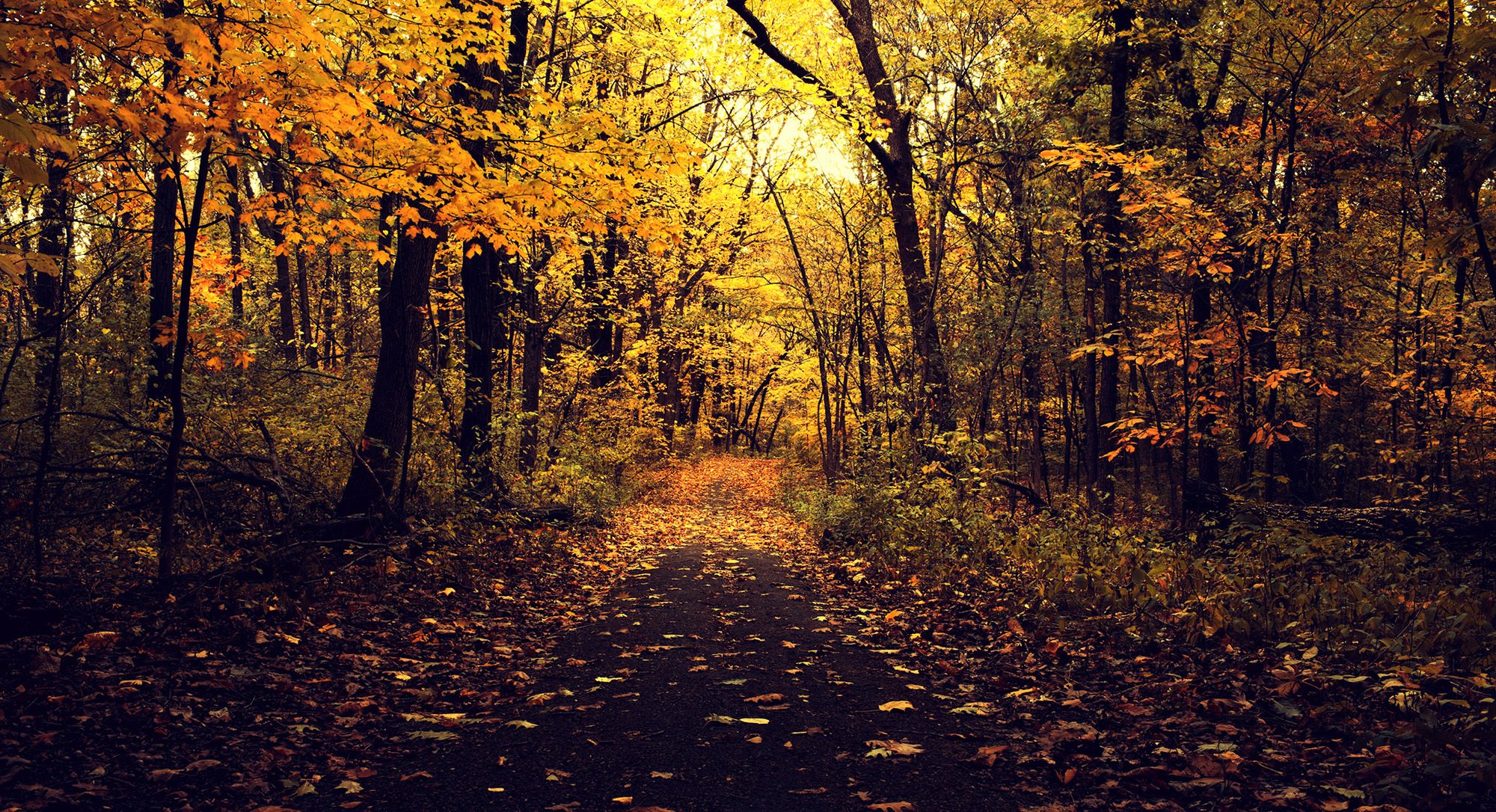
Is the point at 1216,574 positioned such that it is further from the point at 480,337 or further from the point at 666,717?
the point at 480,337

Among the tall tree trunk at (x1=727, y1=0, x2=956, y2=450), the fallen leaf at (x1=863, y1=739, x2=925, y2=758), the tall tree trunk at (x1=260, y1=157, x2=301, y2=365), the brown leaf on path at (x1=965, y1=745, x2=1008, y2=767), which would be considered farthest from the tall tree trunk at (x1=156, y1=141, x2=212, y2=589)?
the tall tree trunk at (x1=727, y1=0, x2=956, y2=450)

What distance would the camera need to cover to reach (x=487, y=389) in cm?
1234

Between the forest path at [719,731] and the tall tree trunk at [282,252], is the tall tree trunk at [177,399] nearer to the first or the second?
the tall tree trunk at [282,252]

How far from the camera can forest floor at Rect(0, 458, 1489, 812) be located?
3.59 metres

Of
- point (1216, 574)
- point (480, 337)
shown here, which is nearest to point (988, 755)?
point (1216, 574)

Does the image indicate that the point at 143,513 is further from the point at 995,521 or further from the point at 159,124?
the point at 995,521

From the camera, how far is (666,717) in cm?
474

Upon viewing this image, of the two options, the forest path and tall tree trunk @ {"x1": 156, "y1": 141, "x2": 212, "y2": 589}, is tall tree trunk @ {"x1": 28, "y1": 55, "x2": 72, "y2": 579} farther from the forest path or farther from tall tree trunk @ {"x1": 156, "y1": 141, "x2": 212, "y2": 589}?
the forest path

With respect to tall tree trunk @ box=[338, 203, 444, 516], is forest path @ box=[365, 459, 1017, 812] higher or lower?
lower

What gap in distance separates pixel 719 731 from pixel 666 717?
421mm

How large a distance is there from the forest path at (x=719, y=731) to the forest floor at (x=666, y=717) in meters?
0.02

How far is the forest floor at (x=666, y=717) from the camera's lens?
11.8 feet

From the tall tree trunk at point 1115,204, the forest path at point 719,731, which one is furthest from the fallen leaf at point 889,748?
the tall tree trunk at point 1115,204

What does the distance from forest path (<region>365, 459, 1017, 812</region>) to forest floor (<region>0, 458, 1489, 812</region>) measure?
2cm
